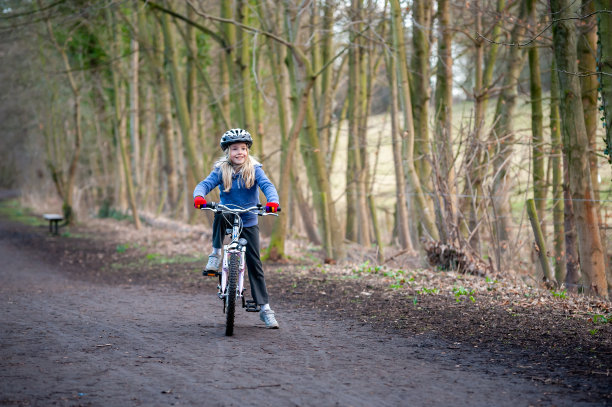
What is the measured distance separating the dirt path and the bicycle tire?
0.16 meters

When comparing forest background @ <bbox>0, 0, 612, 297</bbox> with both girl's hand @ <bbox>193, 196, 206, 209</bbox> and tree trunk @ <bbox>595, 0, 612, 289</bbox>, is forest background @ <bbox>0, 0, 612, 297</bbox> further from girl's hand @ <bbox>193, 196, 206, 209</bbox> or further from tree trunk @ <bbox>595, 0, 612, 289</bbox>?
girl's hand @ <bbox>193, 196, 206, 209</bbox>

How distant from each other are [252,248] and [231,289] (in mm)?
690

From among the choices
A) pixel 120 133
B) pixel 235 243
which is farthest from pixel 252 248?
pixel 120 133

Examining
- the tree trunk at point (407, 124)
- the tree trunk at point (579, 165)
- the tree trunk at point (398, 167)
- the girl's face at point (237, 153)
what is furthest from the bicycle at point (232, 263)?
the tree trunk at point (398, 167)

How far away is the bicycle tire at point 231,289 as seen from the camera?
6.98 meters

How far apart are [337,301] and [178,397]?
510 centimetres

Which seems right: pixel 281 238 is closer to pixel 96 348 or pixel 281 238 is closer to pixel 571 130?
pixel 571 130

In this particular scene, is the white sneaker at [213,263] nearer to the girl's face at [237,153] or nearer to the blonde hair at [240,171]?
the blonde hair at [240,171]

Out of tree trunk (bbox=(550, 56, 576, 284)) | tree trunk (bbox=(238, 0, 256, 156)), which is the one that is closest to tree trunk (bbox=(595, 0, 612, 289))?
tree trunk (bbox=(550, 56, 576, 284))

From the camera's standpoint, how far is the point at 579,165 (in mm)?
10148

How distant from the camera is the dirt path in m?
4.90

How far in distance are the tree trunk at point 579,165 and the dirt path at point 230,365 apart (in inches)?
169

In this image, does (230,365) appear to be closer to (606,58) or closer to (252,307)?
(252,307)

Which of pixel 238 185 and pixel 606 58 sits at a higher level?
pixel 606 58
